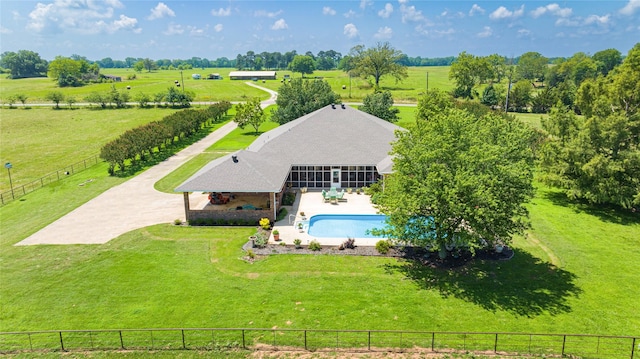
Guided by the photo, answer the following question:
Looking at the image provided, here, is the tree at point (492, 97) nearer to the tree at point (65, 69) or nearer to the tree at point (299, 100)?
the tree at point (299, 100)

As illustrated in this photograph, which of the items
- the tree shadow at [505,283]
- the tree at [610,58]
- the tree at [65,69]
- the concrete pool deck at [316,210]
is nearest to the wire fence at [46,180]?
the concrete pool deck at [316,210]

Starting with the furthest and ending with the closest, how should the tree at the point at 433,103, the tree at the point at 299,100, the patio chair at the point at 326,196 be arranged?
the tree at the point at 299,100
the tree at the point at 433,103
the patio chair at the point at 326,196

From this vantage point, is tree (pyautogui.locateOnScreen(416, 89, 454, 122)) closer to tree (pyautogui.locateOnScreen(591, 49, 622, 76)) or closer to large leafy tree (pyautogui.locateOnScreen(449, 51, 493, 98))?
large leafy tree (pyautogui.locateOnScreen(449, 51, 493, 98))

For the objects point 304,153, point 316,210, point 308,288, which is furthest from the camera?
point 304,153

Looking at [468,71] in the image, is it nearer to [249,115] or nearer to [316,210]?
[249,115]

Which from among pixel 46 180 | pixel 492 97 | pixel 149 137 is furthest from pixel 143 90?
pixel 492 97

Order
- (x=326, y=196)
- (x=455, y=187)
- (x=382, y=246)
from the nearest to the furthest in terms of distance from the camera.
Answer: (x=455, y=187) → (x=382, y=246) → (x=326, y=196)

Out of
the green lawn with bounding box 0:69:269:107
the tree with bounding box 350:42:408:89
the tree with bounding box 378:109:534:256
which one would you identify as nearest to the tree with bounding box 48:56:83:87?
the green lawn with bounding box 0:69:269:107
